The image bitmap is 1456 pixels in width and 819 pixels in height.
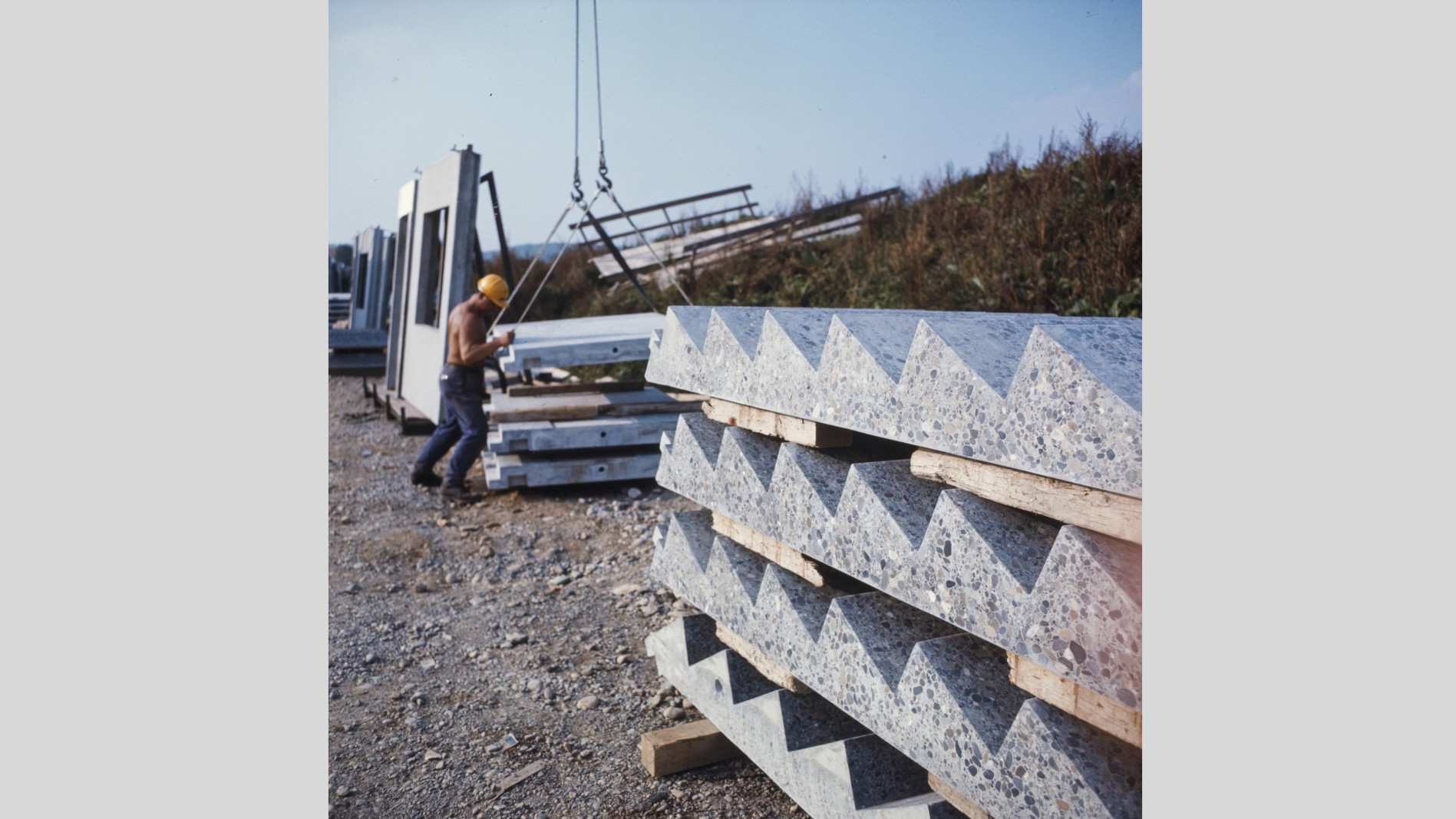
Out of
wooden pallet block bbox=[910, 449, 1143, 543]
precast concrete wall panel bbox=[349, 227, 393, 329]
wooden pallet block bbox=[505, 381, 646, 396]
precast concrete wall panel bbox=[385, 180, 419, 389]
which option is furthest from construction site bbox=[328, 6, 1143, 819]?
precast concrete wall panel bbox=[349, 227, 393, 329]

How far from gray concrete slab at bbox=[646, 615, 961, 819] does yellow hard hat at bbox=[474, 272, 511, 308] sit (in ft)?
13.3

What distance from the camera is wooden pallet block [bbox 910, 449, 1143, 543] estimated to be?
1.36 meters

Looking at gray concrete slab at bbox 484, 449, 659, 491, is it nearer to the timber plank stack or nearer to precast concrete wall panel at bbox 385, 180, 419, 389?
the timber plank stack

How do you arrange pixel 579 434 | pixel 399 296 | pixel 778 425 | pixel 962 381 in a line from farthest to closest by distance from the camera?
pixel 399 296 → pixel 579 434 → pixel 778 425 → pixel 962 381

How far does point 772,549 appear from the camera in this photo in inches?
95.0

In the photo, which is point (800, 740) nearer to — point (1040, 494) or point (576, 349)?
point (1040, 494)

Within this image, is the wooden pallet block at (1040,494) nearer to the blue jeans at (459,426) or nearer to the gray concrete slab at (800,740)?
the gray concrete slab at (800,740)

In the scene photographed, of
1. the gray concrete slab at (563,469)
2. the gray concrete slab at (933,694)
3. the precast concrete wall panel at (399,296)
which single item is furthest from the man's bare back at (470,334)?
the gray concrete slab at (933,694)

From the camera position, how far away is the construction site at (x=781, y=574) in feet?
4.77

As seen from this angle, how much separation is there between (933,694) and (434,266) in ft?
28.3

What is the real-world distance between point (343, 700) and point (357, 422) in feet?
22.6

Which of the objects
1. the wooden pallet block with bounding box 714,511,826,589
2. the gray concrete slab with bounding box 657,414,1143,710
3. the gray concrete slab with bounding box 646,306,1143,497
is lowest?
the wooden pallet block with bounding box 714,511,826,589

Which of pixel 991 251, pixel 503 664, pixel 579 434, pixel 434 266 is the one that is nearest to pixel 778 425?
pixel 503 664

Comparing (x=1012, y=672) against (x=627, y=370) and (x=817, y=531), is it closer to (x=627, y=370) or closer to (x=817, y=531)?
(x=817, y=531)
